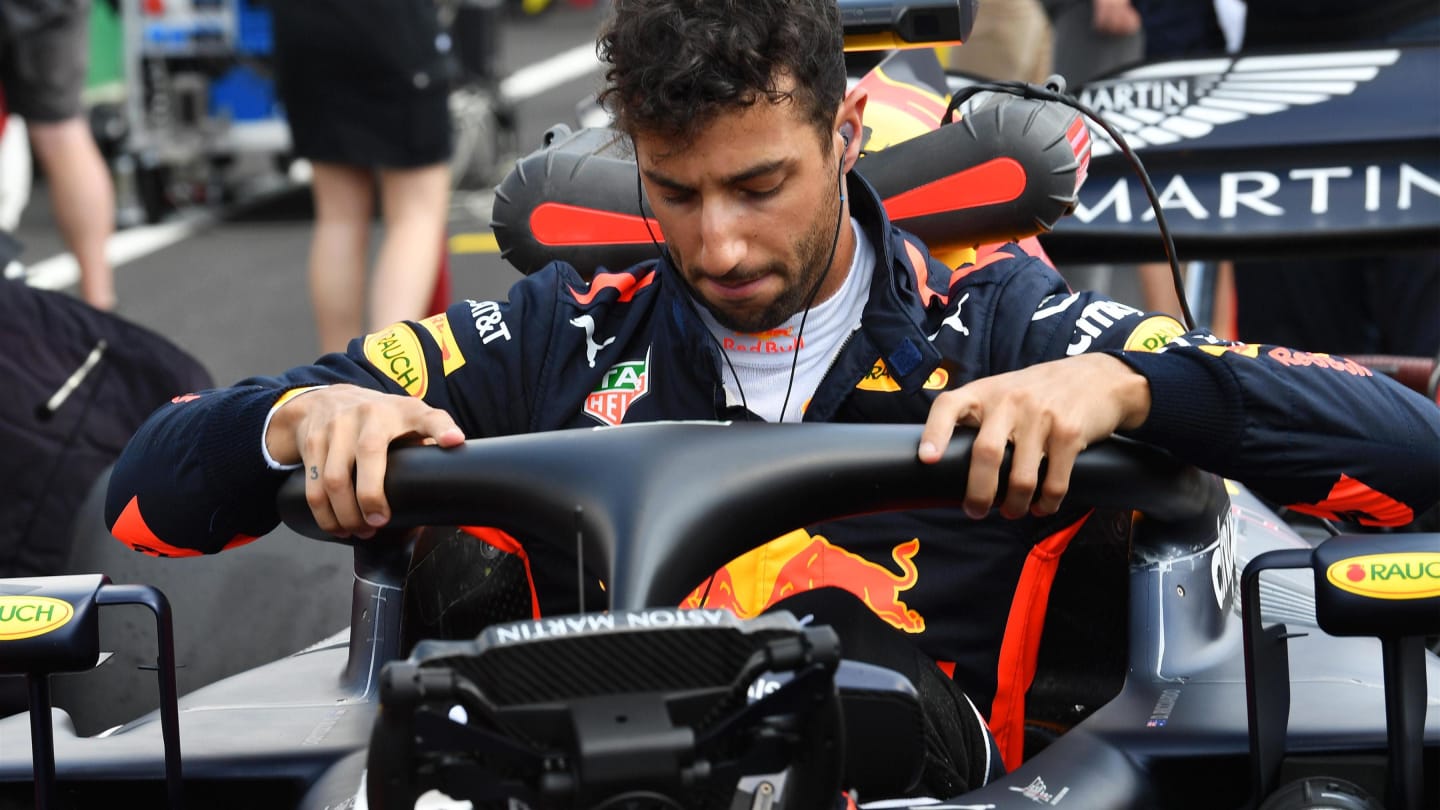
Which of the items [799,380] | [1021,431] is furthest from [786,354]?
[1021,431]

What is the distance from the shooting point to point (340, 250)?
4.83 m

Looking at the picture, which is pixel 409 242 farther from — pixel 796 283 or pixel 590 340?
pixel 796 283

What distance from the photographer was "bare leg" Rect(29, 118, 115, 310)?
5.39 m

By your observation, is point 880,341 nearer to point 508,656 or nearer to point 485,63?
point 508,656

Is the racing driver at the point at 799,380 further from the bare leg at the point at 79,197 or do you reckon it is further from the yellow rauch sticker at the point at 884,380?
the bare leg at the point at 79,197

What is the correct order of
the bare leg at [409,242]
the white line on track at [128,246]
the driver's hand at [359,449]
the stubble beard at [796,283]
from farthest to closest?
the white line on track at [128,246] < the bare leg at [409,242] < the stubble beard at [796,283] < the driver's hand at [359,449]

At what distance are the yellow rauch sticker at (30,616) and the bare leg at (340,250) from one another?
322 cm

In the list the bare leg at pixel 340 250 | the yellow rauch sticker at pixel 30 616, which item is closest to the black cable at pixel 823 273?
the yellow rauch sticker at pixel 30 616

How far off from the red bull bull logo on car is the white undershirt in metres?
0.16

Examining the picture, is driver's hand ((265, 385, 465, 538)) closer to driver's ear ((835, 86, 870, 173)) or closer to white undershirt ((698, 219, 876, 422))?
white undershirt ((698, 219, 876, 422))

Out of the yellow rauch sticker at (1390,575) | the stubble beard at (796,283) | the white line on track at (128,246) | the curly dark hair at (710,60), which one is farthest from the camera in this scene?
the white line on track at (128,246)

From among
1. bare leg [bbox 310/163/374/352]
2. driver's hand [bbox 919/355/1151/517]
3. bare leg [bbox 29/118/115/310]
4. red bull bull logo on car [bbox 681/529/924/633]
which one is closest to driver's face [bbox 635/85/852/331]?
red bull bull logo on car [bbox 681/529/924/633]

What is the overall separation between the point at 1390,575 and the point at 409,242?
357 centimetres

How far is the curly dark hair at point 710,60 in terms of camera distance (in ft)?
6.18
